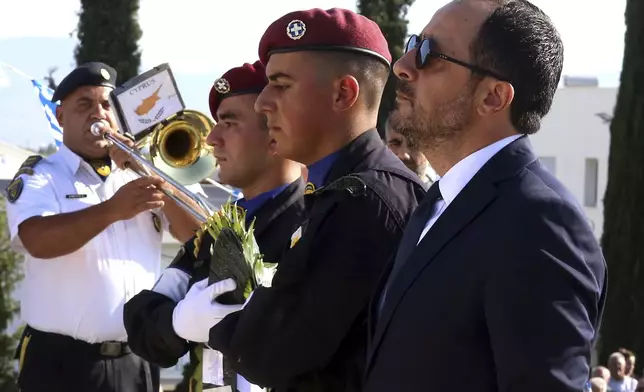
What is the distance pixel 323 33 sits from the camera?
3.18 m

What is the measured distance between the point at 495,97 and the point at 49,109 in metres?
4.19

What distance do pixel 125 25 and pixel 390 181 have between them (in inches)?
491

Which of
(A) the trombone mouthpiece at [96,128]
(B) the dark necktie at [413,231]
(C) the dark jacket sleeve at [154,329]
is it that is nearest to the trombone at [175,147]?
(A) the trombone mouthpiece at [96,128]

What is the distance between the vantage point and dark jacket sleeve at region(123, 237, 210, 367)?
3391mm

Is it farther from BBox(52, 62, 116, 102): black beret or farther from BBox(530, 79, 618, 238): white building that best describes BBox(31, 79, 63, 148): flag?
BBox(530, 79, 618, 238): white building

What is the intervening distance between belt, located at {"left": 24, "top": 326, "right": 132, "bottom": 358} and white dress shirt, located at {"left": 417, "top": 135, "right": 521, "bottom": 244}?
271cm

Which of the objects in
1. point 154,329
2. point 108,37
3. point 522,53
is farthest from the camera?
point 108,37

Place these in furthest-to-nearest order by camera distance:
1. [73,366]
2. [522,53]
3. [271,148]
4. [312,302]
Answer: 1. [73,366]
2. [271,148]
3. [312,302]
4. [522,53]

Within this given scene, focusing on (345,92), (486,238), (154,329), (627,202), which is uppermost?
(345,92)

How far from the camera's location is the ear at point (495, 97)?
96.3 inches

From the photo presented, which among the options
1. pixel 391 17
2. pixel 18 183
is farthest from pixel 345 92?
pixel 391 17

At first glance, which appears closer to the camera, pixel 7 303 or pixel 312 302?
pixel 312 302

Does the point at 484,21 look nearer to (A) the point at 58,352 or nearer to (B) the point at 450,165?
(B) the point at 450,165

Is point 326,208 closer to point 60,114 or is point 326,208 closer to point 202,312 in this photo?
point 202,312
